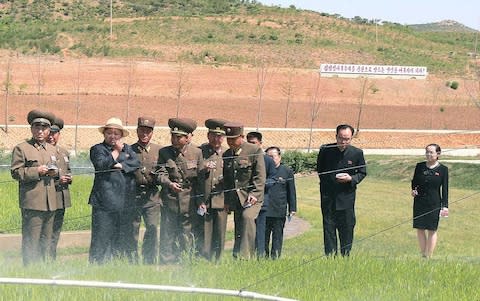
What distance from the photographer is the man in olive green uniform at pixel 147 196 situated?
9953 mm

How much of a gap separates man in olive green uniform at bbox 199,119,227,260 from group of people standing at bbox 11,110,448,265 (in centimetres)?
1

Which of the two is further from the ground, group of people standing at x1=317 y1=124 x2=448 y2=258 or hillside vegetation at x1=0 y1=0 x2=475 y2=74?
group of people standing at x1=317 y1=124 x2=448 y2=258

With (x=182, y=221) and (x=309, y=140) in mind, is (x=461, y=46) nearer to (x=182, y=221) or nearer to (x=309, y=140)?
(x=309, y=140)

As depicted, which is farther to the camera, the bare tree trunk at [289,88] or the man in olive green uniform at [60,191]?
the bare tree trunk at [289,88]

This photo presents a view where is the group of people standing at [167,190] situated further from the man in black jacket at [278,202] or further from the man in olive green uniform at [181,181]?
the man in black jacket at [278,202]

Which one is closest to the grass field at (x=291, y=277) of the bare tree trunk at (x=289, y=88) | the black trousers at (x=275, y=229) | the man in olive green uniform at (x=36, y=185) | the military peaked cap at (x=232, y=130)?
the man in olive green uniform at (x=36, y=185)

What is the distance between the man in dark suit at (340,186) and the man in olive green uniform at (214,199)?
123 cm

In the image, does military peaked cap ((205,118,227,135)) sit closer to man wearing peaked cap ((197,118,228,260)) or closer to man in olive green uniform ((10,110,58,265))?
man wearing peaked cap ((197,118,228,260))

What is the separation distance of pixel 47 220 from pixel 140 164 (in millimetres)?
1113

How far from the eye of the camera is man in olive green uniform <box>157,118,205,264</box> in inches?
387

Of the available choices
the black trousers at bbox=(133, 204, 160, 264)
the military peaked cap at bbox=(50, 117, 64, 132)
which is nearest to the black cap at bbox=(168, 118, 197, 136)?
the black trousers at bbox=(133, 204, 160, 264)

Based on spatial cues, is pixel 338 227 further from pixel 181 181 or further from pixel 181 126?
pixel 181 126

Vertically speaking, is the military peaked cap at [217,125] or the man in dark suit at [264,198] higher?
the military peaked cap at [217,125]

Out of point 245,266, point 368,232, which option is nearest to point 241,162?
point 245,266
